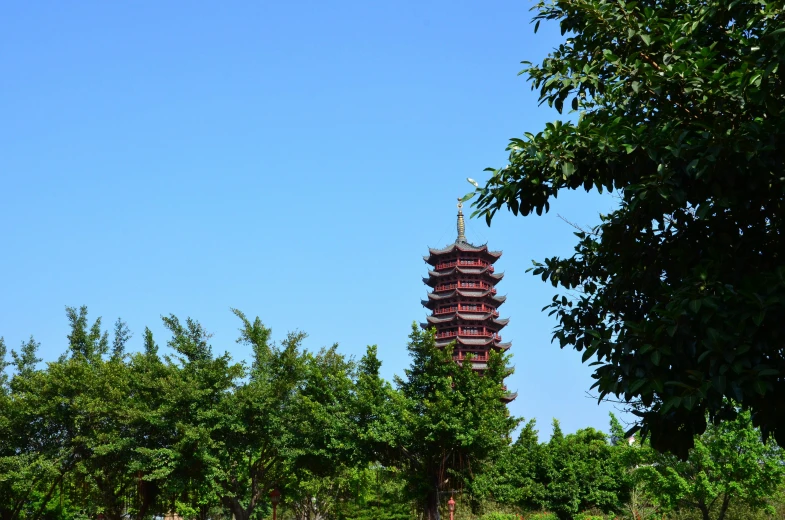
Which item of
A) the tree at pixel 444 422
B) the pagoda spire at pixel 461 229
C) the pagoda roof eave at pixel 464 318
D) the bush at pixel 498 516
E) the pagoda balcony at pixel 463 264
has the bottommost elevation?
the bush at pixel 498 516

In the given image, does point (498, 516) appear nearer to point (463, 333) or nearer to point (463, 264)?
point (463, 333)

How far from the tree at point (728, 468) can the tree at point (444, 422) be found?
637cm

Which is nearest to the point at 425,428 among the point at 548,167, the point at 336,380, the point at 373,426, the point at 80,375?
the point at 373,426

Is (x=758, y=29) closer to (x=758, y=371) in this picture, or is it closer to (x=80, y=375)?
(x=758, y=371)

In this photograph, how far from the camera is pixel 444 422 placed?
2788 centimetres

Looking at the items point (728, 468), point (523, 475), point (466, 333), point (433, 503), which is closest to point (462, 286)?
point (466, 333)

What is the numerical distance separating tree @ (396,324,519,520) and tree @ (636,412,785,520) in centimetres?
637

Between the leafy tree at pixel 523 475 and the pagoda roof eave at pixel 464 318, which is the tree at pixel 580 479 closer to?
the leafy tree at pixel 523 475

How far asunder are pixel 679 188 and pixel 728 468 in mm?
21112

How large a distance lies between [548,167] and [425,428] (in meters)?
21.8

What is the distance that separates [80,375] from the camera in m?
31.4

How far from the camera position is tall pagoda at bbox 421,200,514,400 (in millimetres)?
64312

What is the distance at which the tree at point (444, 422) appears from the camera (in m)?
28.3

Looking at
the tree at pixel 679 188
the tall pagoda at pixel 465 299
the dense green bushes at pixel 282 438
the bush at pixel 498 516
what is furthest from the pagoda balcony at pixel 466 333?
the tree at pixel 679 188
